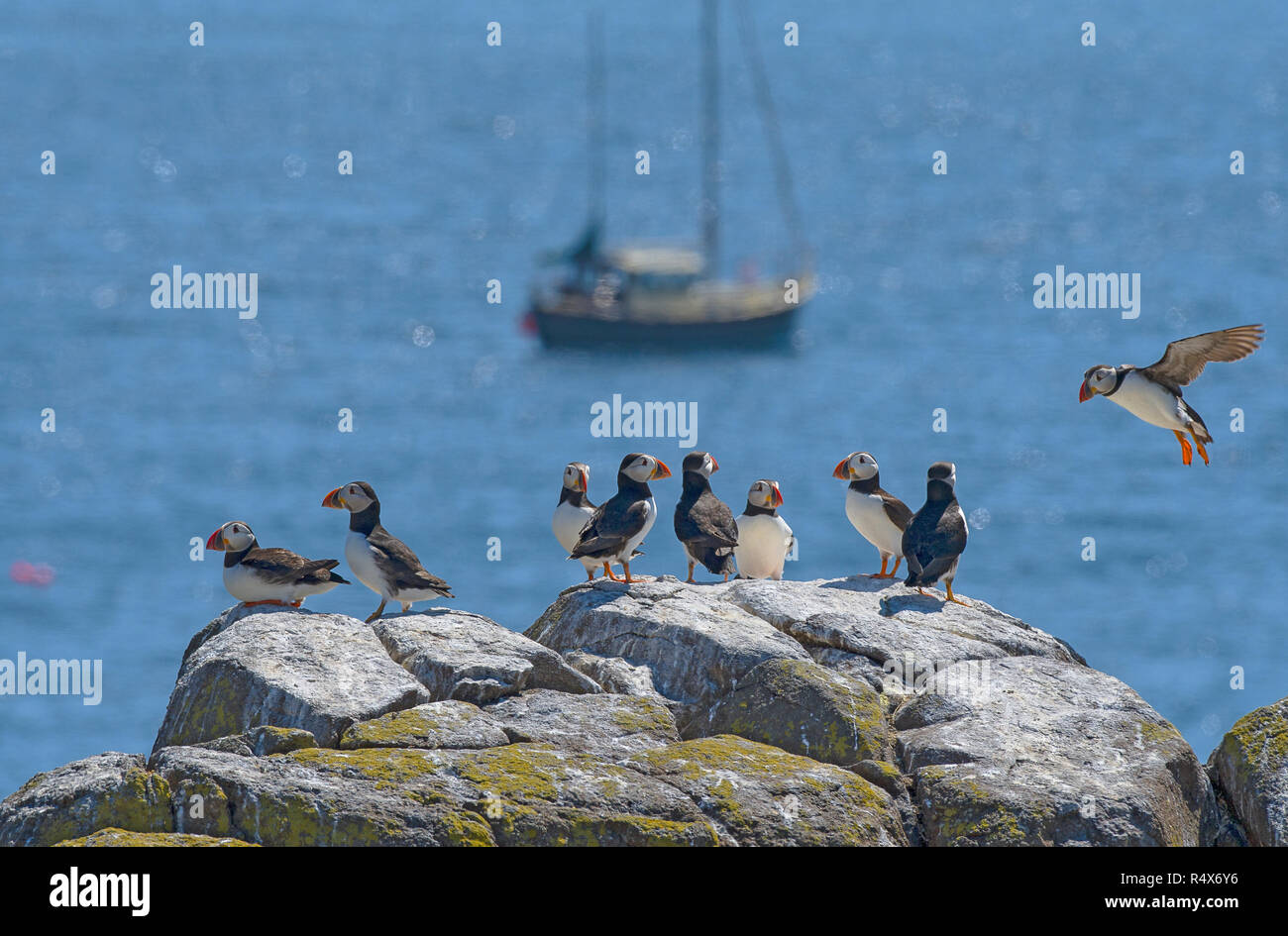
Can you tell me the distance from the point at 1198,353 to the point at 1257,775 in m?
3.80

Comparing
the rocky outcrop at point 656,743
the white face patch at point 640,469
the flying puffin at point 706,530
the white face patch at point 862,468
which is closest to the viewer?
the rocky outcrop at point 656,743

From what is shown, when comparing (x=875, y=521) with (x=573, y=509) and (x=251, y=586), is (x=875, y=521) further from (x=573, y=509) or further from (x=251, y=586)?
(x=251, y=586)

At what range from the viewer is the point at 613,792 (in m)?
13.4

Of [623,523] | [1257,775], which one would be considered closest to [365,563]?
[623,523]

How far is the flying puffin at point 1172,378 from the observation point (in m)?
16.2

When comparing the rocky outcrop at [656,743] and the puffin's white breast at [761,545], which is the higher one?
the puffin's white breast at [761,545]

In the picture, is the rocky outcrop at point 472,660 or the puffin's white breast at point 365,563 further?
the puffin's white breast at point 365,563

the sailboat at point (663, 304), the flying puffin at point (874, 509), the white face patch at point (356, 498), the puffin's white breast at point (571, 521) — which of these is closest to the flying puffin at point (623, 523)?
the puffin's white breast at point (571, 521)

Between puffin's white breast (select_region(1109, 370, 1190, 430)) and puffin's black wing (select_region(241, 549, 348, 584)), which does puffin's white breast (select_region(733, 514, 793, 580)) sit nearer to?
puffin's white breast (select_region(1109, 370, 1190, 430))

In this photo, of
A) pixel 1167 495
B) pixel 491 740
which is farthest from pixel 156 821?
pixel 1167 495

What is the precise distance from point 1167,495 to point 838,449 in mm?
16705

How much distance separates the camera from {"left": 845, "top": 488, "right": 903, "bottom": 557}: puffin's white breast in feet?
62.6

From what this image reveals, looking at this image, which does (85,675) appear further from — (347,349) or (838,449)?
(347,349)

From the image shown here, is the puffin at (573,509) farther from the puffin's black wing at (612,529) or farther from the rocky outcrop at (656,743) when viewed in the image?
the rocky outcrop at (656,743)
